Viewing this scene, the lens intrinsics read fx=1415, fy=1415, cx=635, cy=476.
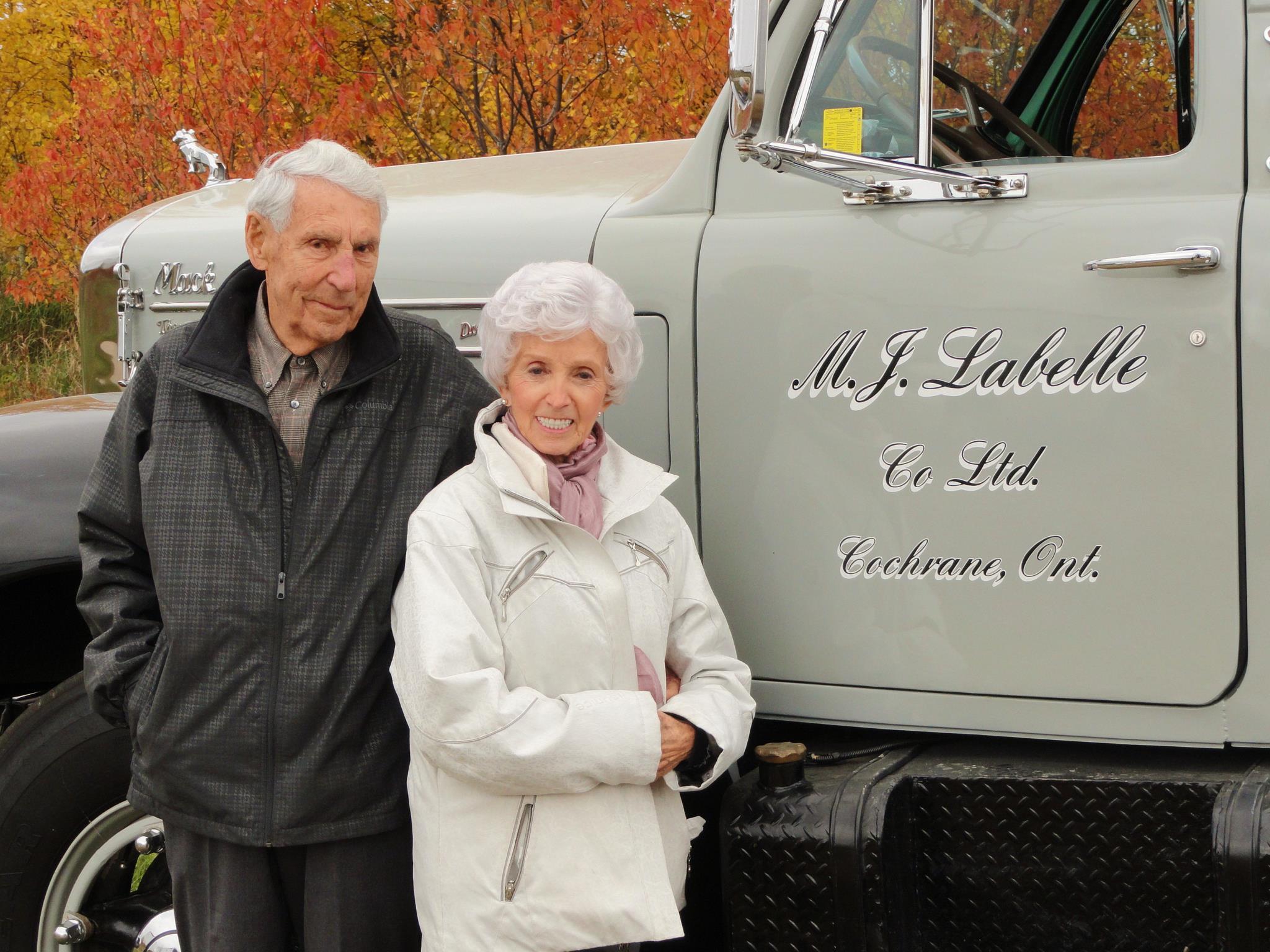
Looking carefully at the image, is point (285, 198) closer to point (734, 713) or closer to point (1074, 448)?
point (734, 713)

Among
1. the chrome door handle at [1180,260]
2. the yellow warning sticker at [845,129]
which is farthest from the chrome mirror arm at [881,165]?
the chrome door handle at [1180,260]

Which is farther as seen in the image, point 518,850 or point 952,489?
point 952,489

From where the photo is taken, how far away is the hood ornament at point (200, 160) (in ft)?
12.1

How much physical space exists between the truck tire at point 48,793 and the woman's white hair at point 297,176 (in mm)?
1022

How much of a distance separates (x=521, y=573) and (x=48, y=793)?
1.22 m

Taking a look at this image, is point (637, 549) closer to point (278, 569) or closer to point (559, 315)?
point (559, 315)

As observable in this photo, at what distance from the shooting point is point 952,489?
7.36 feet

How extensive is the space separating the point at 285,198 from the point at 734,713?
1.06m

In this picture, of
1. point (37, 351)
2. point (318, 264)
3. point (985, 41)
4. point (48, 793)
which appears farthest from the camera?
point (37, 351)

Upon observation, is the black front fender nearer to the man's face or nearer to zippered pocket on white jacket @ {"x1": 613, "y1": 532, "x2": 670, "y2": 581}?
the man's face

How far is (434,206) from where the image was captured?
9.34ft

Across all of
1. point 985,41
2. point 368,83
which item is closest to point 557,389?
point 985,41

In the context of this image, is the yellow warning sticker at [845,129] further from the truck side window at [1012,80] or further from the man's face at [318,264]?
the man's face at [318,264]

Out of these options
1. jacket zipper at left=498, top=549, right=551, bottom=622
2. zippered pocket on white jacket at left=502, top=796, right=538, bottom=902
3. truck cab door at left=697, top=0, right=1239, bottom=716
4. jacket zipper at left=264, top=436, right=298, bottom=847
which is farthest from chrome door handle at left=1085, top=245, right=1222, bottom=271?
jacket zipper at left=264, top=436, right=298, bottom=847
